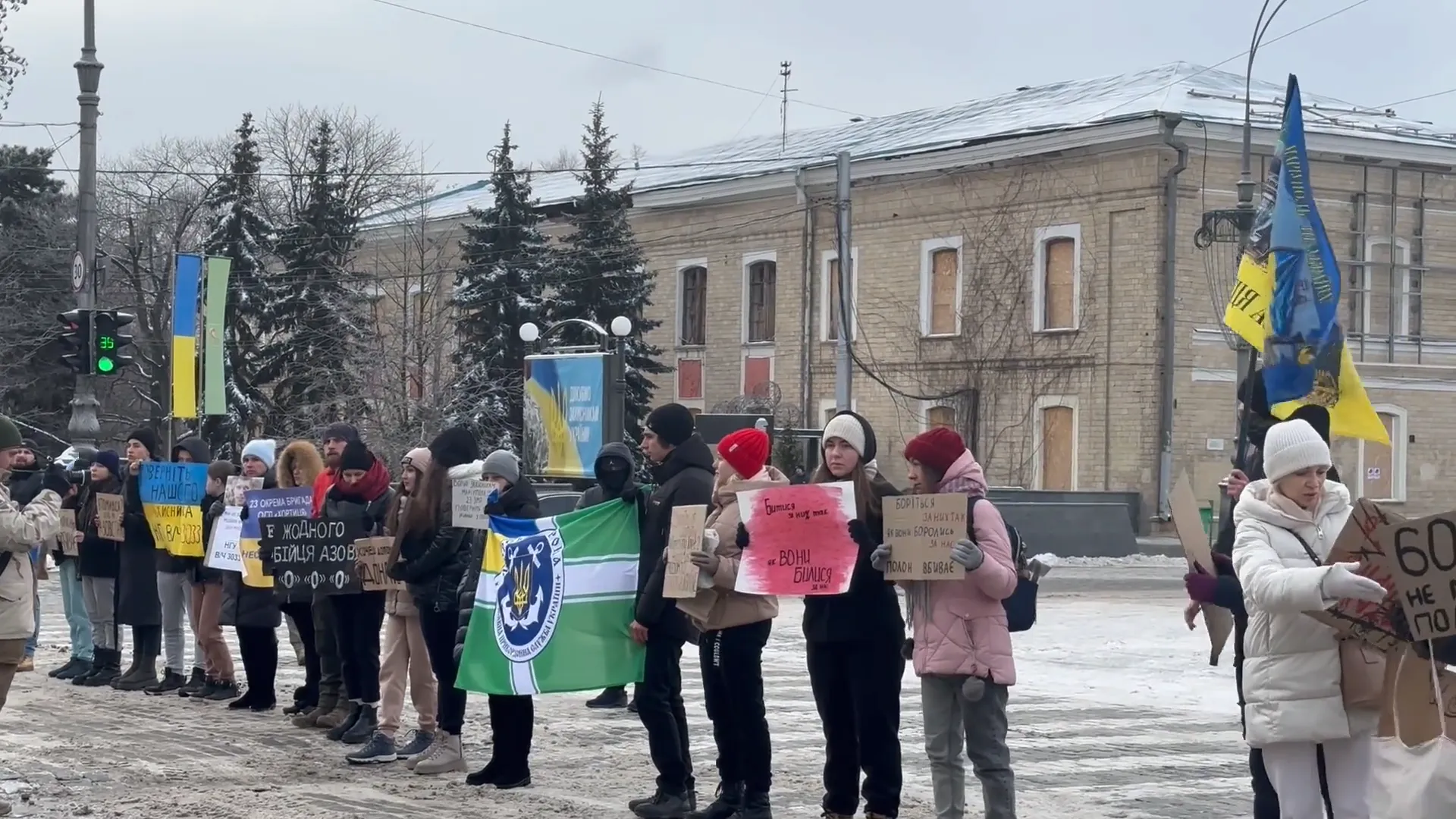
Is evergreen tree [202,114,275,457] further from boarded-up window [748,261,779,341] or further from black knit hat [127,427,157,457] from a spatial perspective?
black knit hat [127,427,157,457]

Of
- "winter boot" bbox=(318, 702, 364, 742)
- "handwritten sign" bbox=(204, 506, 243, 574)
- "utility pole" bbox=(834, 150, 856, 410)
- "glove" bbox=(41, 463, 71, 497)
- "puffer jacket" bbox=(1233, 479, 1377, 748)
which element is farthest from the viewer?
"utility pole" bbox=(834, 150, 856, 410)

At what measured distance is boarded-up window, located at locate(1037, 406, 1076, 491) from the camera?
39.4m

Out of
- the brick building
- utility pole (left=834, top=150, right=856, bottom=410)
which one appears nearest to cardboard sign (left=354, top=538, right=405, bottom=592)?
utility pole (left=834, top=150, right=856, bottom=410)

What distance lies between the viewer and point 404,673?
11.2 m

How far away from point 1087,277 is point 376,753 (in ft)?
97.6

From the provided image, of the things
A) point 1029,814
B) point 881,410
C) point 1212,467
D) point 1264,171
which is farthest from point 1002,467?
point 1029,814

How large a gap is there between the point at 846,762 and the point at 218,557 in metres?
6.62

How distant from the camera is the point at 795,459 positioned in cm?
4169

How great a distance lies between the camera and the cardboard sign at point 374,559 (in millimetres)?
11508

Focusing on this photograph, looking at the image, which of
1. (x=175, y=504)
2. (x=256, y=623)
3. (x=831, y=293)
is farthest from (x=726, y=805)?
(x=831, y=293)

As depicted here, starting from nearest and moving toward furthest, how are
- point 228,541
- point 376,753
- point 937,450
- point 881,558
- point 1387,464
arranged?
point 881,558 → point 937,450 → point 376,753 → point 228,541 → point 1387,464

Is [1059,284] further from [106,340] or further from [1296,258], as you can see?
[1296,258]

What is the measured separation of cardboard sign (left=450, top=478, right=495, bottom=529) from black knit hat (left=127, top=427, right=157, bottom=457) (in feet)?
17.5

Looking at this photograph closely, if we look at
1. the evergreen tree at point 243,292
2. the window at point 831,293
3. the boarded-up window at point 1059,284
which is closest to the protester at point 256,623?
the boarded-up window at point 1059,284
